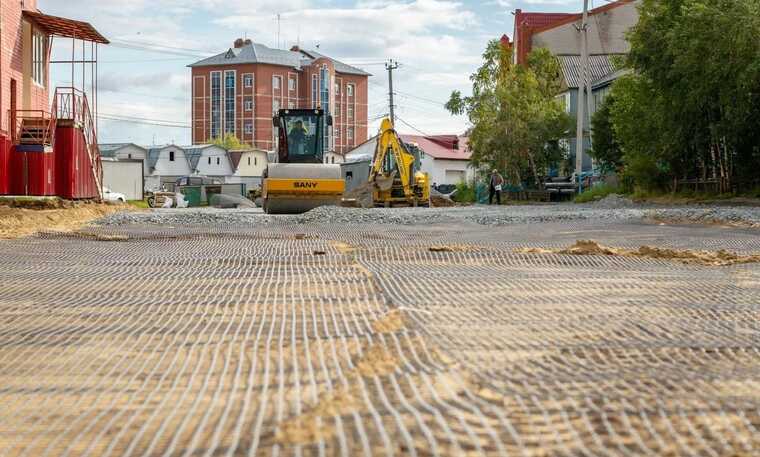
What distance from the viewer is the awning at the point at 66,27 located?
1952 centimetres

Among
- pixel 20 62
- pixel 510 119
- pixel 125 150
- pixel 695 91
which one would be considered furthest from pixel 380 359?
pixel 125 150

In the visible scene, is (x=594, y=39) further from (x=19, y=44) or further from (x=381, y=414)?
(x=381, y=414)

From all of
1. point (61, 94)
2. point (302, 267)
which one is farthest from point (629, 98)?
point (302, 267)

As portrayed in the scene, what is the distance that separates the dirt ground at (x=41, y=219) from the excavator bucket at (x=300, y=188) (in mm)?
4763

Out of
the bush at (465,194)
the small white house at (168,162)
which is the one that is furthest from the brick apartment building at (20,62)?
the small white house at (168,162)

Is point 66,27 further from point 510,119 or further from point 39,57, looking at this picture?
point 510,119

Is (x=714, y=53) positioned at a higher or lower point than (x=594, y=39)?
lower

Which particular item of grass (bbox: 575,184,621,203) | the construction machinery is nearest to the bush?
grass (bbox: 575,184,621,203)

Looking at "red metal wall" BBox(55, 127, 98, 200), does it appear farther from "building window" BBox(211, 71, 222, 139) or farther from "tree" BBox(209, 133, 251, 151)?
"building window" BBox(211, 71, 222, 139)

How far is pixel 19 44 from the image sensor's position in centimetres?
1923

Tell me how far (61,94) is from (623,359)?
1797cm

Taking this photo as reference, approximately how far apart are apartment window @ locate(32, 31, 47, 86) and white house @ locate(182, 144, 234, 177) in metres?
67.3

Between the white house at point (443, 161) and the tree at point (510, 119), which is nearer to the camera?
the tree at point (510, 119)

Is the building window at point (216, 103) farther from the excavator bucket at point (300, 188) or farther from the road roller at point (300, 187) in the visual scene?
the excavator bucket at point (300, 188)
